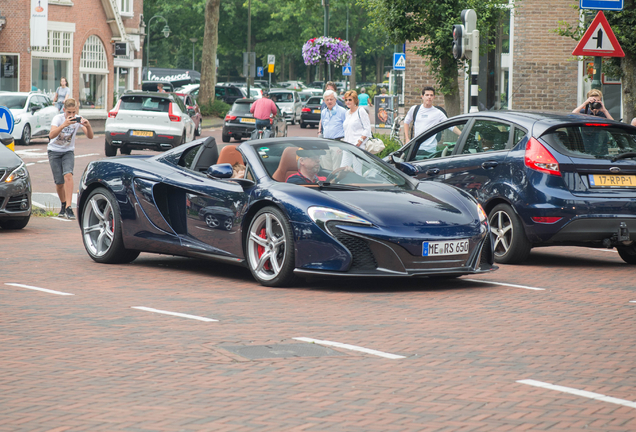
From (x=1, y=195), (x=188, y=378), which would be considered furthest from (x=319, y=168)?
(x=1, y=195)

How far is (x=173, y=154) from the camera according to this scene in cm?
986

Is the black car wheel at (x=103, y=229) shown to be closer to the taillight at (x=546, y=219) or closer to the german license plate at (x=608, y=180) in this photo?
the taillight at (x=546, y=219)

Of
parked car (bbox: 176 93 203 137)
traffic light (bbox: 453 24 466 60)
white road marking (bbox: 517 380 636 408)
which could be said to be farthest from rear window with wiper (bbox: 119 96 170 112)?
white road marking (bbox: 517 380 636 408)

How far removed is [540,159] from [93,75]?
45660 millimetres

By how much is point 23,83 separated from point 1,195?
35.2 meters

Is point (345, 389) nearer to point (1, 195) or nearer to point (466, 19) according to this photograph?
point (1, 195)

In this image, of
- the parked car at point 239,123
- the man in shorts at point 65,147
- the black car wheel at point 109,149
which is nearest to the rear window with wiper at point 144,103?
the black car wheel at point 109,149

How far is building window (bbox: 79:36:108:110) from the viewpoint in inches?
2048

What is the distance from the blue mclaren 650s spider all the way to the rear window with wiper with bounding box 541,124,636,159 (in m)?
1.47

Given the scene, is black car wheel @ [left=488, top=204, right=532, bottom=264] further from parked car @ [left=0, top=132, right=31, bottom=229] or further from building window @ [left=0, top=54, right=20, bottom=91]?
building window @ [left=0, top=54, right=20, bottom=91]

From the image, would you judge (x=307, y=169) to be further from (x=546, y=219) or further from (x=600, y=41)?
(x=600, y=41)

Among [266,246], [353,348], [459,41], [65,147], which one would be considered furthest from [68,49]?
[353,348]

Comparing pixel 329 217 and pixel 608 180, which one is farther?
pixel 608 180

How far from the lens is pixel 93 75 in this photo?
53125 mm
